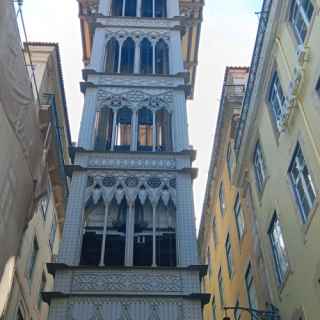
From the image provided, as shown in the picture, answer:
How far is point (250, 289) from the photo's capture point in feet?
76.8

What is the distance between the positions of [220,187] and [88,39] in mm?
14147

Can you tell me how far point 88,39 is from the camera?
121 feet

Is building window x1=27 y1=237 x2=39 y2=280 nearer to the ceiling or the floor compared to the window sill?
nearer to the ceiling

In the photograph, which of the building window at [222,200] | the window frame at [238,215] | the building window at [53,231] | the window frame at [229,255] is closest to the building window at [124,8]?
the building window at [222,200]

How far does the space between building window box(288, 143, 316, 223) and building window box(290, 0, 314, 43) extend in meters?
3.82

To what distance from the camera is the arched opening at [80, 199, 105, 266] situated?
1914cm

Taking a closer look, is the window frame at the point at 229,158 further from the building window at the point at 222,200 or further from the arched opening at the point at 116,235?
the arched opening at the point at 116,235

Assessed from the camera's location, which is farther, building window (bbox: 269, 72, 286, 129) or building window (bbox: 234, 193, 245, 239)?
building window (bbox: 234, 193, 245, 239)

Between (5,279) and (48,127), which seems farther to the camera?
(48,127)

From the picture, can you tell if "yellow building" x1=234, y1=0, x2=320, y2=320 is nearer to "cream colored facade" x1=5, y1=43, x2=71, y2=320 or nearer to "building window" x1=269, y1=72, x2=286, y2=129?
"building window" x1=269, y1=72, x2=286, y2=129

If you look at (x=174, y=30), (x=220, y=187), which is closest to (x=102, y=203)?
(x=220, y=187)

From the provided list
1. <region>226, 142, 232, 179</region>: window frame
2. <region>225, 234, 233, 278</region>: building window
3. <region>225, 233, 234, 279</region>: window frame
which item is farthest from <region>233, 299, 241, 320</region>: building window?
<region>226, 142, 232, 179</region>: window frame

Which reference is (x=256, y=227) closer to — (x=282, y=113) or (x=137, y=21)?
(x=282, y=113)

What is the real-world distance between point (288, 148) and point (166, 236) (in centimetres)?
560
